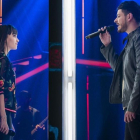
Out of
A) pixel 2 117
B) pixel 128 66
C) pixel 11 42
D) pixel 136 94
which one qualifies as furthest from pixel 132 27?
pixel 2 117

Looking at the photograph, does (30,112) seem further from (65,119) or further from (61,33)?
(61,33)

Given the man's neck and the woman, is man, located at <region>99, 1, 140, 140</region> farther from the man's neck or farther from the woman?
the woman

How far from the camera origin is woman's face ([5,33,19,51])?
1706 millimetres

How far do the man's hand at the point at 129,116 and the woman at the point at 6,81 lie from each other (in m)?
0.86

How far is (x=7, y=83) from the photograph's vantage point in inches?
66.2

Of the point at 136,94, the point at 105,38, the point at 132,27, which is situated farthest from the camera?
the point at 105,38

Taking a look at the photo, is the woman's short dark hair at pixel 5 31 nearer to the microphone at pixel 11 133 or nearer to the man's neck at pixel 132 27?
the microphone at pixel 11 133

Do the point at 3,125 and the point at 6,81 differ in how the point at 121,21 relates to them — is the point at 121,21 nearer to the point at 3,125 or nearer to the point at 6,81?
the point at 6,81

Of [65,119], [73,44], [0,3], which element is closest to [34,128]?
[65,119]

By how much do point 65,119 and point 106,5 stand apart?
98cm

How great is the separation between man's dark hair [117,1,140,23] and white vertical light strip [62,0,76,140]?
395mm

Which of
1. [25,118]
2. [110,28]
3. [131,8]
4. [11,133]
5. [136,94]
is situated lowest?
[11,133]

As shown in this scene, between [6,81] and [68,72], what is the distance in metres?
0.50

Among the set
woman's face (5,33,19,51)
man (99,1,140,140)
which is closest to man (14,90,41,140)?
woman's face (5,33,19,51)
